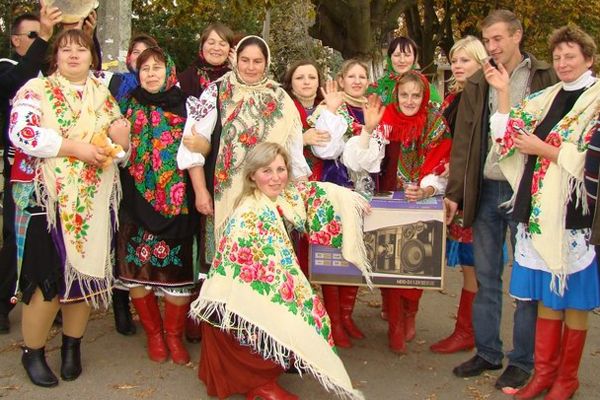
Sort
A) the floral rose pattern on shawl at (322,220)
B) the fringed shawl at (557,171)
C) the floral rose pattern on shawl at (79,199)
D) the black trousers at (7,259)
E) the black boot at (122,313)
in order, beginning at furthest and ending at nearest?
the black boot at (122,313)
the black trousers at (7,259)
the floral rose pattern on shawl at (322,220)
the floral rose pattern on shawl at (79,199)
the fringed shawl at (557,171)

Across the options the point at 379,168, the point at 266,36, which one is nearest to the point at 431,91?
the point at 379,168

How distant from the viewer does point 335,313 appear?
4848 millimetres

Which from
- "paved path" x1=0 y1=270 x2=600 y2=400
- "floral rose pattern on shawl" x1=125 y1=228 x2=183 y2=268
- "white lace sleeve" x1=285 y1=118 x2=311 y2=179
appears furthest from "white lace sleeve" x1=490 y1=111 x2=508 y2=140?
"floral rose pattern on shawl" x1=125 y1=228 x2=183 y2=268

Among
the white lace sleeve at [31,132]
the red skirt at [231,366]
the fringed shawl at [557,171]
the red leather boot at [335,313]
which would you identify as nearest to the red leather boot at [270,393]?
the red skirt at [231,366]

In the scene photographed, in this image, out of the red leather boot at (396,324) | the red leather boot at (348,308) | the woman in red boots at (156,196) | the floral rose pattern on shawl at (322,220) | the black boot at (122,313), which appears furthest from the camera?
the black boot at (122,313)

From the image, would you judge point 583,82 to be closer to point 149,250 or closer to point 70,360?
point 149,250

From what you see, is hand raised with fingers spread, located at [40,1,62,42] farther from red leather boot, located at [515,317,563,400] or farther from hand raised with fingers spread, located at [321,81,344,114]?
red leather boot, located at [515,317,563,400]

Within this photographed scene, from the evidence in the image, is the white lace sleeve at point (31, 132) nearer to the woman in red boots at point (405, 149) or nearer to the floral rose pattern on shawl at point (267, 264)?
the floral rose pattern on shawl at point (267, 264)

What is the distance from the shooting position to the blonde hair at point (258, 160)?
12.6ft

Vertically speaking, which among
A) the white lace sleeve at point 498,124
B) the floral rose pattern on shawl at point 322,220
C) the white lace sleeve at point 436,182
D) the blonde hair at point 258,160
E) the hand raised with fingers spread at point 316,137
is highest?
the white lace sleeve at point 498,124

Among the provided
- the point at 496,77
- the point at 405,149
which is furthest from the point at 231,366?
the point at 496,77

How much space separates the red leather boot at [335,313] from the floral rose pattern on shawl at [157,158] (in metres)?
1.20

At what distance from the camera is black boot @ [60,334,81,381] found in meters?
4.19

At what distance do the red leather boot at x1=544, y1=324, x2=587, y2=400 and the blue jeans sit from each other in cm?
26
